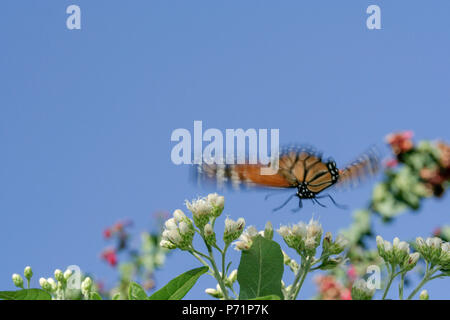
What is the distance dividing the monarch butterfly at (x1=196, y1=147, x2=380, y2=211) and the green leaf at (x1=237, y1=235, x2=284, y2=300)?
103cm

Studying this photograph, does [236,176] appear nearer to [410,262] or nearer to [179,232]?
[179,232]

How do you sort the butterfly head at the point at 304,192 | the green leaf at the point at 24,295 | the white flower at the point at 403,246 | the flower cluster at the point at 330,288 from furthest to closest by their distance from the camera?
the flower cluster at the point at 330,288 < the butterfly head at the point at 304,192 < the white flower at the point at 403,246 < the green leaf at the point at 24,295

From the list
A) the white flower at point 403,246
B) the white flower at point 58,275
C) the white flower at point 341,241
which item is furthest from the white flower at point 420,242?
the white flower at point 58,275

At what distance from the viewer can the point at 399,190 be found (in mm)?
7500

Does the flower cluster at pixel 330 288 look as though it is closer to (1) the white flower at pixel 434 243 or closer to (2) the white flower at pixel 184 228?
(1) the white flower at pixel 434 243

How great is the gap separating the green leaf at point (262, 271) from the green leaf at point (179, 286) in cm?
12

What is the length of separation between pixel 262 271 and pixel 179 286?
231 millimetres

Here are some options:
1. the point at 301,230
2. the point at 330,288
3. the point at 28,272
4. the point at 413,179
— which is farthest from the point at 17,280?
the point at 413,179

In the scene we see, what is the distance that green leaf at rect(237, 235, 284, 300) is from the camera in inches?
62.4

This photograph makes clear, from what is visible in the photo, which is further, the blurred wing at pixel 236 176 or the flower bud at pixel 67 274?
the blurred wing at pixel 236 176

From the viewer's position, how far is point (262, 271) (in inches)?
62.6

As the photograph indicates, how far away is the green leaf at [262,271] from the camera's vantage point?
62.4 inches
